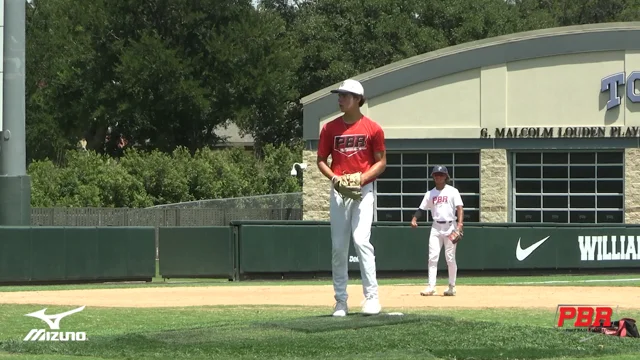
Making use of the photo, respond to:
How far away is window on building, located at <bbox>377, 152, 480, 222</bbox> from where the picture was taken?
113ft

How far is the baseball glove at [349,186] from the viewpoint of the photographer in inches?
397

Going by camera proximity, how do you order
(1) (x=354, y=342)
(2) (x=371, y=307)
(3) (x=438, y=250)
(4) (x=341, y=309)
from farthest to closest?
(3) (x=438, y=250) < (4) (x=341, y=309) < (2) (x=371, y=307) < (1) (x=354, y=342)

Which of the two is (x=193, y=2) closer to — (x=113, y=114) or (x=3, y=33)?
(x=113, y=114)

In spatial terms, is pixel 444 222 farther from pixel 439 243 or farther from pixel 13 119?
pixel 13 119

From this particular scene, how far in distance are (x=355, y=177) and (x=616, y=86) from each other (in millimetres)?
24510

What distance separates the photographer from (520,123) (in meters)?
33.8

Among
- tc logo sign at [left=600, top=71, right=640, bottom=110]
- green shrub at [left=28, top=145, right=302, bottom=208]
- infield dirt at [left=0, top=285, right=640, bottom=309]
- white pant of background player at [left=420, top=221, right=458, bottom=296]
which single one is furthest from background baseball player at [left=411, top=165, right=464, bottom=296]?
green shrub at [left=28, top=145, right=302, bottom=208]

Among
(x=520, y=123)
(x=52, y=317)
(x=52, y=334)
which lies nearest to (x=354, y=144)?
(x=52, y=334)

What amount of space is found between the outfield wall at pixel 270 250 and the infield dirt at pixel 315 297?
2710 millimetres

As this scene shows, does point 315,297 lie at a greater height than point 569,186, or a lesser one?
lesser

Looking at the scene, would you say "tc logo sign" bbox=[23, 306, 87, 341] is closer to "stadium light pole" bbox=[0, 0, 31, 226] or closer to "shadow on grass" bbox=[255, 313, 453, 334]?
"shadow on grass" bbox=[255, 313, 453, 334]

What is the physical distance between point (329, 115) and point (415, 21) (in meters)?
27.7

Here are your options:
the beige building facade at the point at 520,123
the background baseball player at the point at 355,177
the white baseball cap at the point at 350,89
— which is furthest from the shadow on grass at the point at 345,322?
the beige building facade at the point at 520,123

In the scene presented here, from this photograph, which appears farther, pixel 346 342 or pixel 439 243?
pixel 439 243
